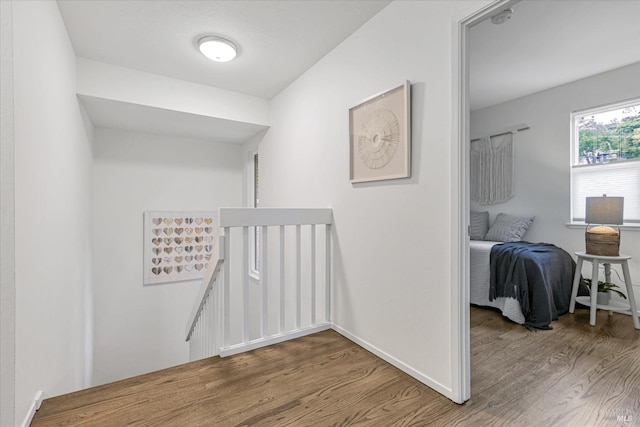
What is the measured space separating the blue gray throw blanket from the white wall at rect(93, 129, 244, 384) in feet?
11.9

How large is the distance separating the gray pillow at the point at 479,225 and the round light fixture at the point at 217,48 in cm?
360

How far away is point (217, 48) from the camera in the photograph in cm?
227

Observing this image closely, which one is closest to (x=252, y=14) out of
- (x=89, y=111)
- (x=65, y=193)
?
(x=65, y=193)

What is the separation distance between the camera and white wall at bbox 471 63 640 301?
120 inches

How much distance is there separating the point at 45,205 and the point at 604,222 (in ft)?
14.0

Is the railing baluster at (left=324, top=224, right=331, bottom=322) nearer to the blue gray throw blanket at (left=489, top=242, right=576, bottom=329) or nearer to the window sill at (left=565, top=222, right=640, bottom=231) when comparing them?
the blue gray throw blanket at (left=489, top=242, right=576, bottom=329)

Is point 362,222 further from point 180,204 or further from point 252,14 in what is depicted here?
point 180,204

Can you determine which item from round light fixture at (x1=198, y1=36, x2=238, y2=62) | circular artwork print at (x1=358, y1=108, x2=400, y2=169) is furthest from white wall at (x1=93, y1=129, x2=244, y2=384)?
circular artwork print at (x1=358, y1=108, x2=400, y2=169)

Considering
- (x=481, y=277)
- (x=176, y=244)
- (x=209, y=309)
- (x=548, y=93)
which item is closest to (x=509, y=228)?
(x=481, y=277)

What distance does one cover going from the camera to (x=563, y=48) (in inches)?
103

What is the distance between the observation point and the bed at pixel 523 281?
2578 millimetres

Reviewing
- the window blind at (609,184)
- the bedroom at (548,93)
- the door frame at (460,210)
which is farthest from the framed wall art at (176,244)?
the window blind at (609,184)

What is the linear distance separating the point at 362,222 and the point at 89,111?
2864mm

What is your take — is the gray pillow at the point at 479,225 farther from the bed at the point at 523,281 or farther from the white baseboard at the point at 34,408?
the white baseboard at the point at 34,408
